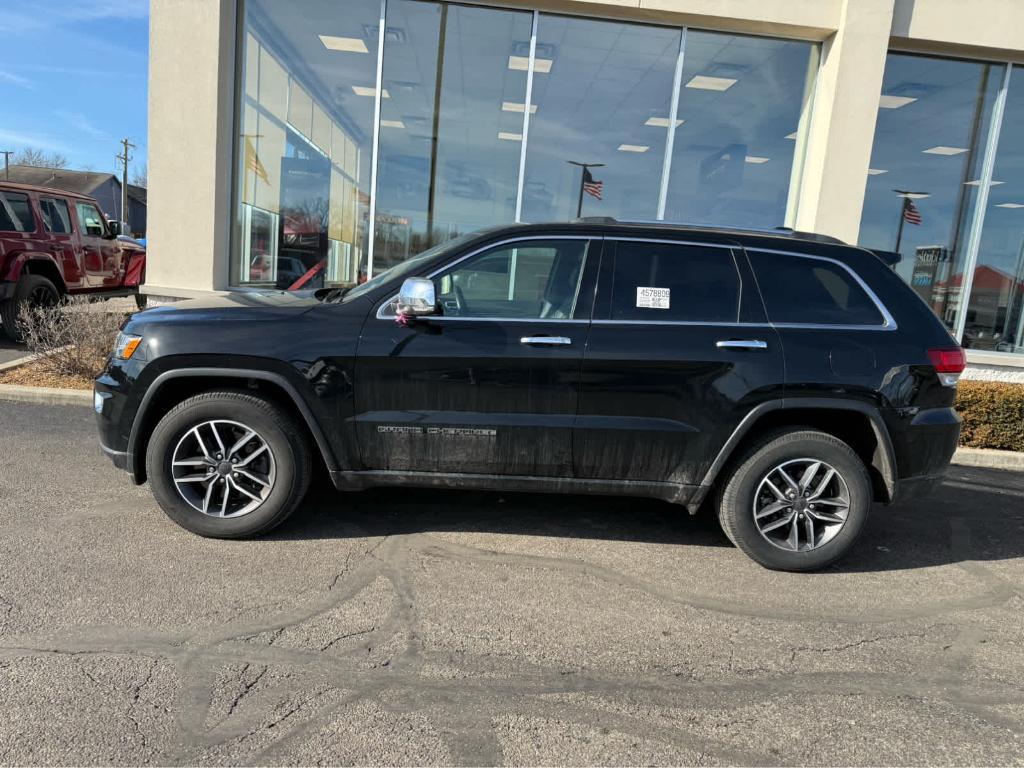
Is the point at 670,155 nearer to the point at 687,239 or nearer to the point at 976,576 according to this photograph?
the point at 687,239

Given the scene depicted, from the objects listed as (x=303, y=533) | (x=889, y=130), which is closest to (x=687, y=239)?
(x=303, y=533)

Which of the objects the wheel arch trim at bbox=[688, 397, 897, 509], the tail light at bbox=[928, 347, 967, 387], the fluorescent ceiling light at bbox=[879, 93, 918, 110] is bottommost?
the wheel arch trim at bbox=[688, 397, 897, 509]

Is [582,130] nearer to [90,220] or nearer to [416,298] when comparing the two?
[90,220]

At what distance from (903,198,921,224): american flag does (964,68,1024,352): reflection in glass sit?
Result: 88cm

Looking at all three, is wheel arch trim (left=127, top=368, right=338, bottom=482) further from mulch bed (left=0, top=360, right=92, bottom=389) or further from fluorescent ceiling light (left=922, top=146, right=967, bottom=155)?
fluorescent ceiling light (left=922, top=146, right=967, bottom=155)

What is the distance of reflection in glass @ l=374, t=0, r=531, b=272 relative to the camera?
33.4 ft

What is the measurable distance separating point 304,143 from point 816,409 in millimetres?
9329

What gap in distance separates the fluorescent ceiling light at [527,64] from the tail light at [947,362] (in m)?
7.66

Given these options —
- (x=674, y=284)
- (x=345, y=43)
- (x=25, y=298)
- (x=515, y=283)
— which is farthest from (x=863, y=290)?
(x=25, y=298)

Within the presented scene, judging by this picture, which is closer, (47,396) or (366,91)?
(47,396)

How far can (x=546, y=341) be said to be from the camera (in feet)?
12.6

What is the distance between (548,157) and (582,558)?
8.28 m

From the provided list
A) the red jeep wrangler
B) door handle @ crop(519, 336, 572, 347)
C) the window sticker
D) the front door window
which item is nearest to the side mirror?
the front door window

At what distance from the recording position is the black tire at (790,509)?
3.93 metres
